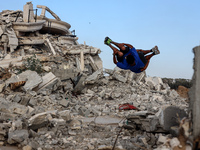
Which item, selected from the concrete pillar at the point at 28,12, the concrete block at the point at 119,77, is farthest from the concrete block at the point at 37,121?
the concrete pillar at the point at 28,12

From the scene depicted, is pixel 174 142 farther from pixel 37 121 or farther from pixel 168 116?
pixel 37 121

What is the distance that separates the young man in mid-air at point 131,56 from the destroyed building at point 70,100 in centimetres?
133

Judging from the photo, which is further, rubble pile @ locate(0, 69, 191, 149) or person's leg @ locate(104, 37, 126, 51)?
person's leg @ locate(104, 37, 126, 51)

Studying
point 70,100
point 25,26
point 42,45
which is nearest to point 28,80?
point 70,100

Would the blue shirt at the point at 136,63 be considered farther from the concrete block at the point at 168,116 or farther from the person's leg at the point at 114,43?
the concrete block at the point at 168,116

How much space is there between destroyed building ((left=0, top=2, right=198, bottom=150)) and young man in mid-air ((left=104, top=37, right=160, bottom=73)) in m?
1.33

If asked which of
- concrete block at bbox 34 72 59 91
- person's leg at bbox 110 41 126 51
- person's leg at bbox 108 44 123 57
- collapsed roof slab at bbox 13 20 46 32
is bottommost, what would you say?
concrete block at bbox 34 72 59 91

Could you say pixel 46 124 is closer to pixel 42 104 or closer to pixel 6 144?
pixel 6 144

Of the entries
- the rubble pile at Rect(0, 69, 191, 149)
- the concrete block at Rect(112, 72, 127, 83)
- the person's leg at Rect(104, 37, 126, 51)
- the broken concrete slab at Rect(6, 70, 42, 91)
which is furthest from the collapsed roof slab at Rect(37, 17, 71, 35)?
the person's leg at Rect(104, 37, 126, 51)

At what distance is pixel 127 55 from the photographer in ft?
21.3

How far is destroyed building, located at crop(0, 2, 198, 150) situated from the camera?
16.5ft

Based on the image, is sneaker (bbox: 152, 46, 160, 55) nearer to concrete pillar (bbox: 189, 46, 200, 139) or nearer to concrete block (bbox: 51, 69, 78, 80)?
concrete pillar (bbox: 189, 46, 200, 139)

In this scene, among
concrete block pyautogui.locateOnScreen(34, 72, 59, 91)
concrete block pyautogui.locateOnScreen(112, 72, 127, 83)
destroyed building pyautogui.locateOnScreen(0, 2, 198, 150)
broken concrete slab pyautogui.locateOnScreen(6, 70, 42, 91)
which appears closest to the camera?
destroyed building pyautogui.locateOnScreen(0, 2, 198, 150)

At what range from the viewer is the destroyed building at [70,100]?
5043 mm
